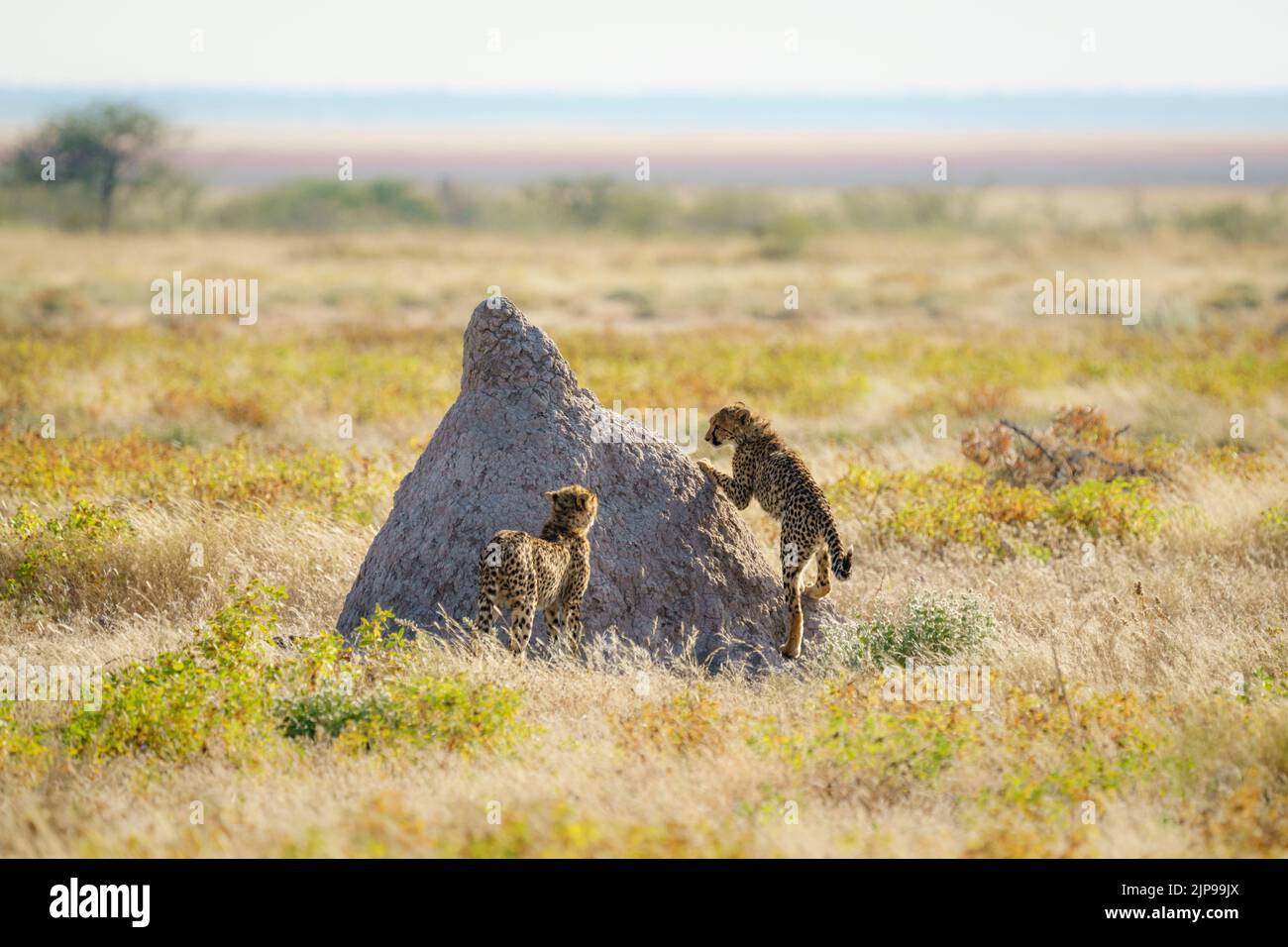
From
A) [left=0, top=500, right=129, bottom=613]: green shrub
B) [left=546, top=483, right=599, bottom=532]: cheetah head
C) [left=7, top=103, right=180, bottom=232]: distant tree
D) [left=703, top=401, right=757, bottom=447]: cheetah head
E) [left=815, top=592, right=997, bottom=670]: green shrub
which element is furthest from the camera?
[left=7, top=103, right=180, bottom=232]: distant tree

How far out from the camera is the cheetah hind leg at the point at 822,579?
776 cm

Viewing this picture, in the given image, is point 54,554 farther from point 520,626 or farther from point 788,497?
point 788,497

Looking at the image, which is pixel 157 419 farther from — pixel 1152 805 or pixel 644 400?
pixel 1152 805

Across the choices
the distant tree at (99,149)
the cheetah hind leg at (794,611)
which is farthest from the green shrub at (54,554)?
the distant tree at (99,149)

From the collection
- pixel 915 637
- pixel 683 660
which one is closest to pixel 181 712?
pixel 683 660

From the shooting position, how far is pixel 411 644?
7.04 meters

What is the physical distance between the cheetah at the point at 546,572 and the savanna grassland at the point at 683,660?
0.19 m

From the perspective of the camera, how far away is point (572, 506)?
6965 mm

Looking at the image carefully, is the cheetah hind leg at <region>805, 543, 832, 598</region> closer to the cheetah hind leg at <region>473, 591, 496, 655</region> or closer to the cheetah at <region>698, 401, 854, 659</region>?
the cheetah at <region>698, 401, 854, 659</region>

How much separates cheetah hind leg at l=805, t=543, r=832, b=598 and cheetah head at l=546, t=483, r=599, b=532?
1435 mm

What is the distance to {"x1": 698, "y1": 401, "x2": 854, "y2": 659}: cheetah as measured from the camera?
7.47 m

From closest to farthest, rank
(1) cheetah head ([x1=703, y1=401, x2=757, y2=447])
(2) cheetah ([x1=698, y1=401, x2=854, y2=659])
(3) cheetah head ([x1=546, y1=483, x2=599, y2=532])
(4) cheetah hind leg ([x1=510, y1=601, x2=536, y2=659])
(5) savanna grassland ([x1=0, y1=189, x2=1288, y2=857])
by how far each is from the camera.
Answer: (5) savanna grassland ([x1=0, y1=189, x2=1288, y2=857]), (4) cheetah hind leg ([x1=510, y1=601, x2=536, y2=659]), (3) cheetah head ([x1=546, y1=483, x2=599, y2=532]), (2) cheetah ([x1=698, y1=401, x2=854, y2=659]), (1) cheetah head ([x1=703, y1=401, x2=757, y2=447])

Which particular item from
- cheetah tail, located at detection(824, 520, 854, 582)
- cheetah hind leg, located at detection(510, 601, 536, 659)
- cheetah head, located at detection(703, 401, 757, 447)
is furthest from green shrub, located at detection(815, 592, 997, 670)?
cheetah hind leg, located at detection(510, 601, 536, 659)

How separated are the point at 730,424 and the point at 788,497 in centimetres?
54
